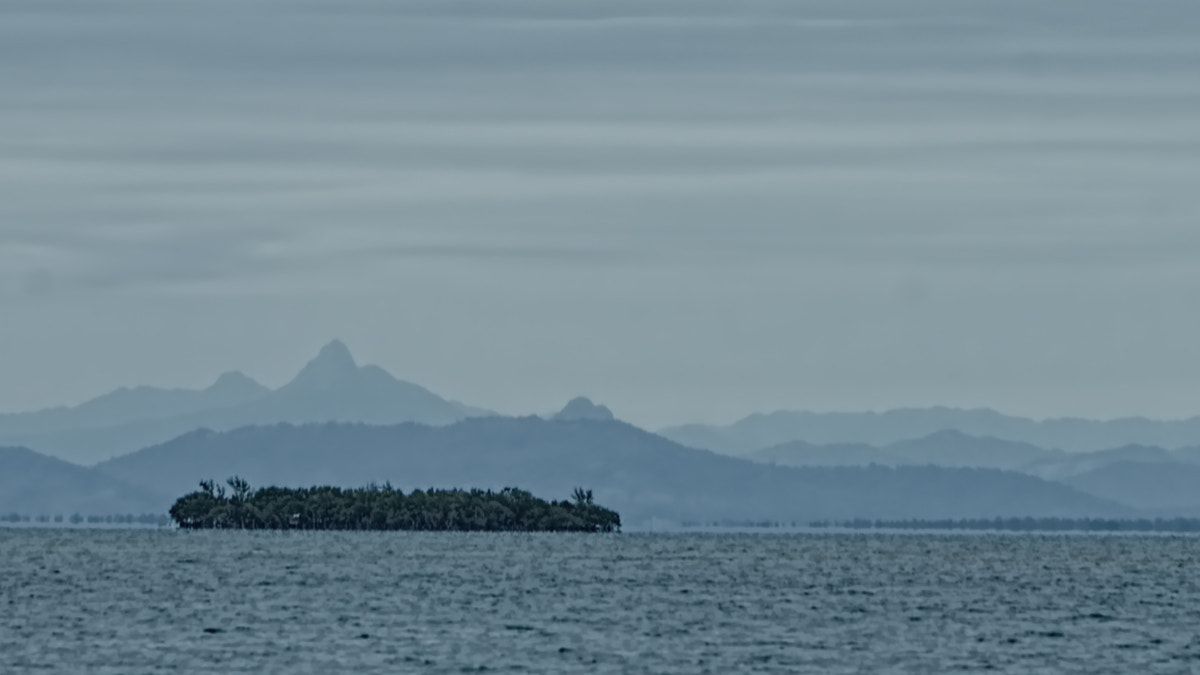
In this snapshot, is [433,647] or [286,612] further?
[286,612]

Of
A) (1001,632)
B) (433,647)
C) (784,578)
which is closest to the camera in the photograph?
(433,647)

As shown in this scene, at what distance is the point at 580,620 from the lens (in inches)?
4437

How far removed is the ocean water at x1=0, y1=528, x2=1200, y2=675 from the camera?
298 ft

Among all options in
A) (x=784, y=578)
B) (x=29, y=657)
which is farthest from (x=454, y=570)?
(x=29, y=657)

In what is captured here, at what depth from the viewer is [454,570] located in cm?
16925

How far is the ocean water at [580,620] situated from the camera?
3578 inches

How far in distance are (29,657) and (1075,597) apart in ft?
235

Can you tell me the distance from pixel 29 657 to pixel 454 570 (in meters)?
80.2

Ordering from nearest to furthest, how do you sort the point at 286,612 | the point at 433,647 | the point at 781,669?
the point at 781,669
the point at 433,647
the point at 286,612

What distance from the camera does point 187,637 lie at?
99688 mm

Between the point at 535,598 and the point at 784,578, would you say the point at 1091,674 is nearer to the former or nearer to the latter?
the point at 535,598

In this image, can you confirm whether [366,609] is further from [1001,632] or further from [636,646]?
[1001,632]

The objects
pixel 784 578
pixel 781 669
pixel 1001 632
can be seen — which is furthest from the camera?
pixel 784 578

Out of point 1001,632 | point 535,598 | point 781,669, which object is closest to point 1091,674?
point 781,669
